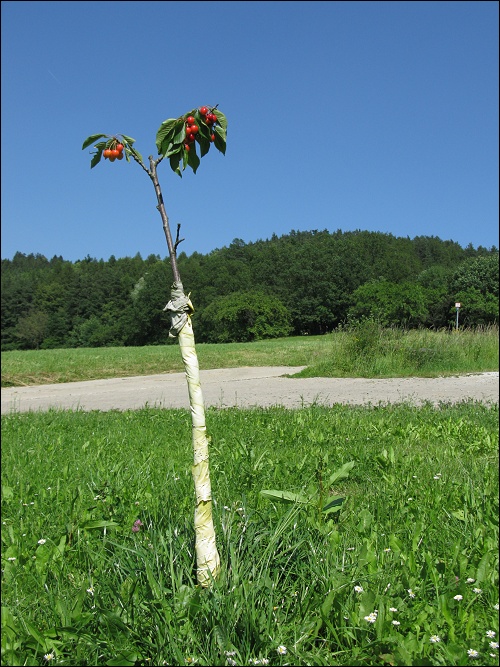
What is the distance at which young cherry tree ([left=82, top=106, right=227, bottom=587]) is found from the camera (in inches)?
61.6

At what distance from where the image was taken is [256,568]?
1.80 metres

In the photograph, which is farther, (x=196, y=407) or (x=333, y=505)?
(x=333, y=505)

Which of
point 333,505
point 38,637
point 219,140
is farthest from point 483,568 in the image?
point 219,140

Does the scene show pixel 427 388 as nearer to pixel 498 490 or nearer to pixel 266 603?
pixel 498 490

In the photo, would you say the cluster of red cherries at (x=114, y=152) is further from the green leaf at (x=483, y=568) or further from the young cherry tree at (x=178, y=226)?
the green leaf at (x=483, y=568)

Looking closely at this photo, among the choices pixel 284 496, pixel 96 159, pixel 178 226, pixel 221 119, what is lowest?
pixel 284 496

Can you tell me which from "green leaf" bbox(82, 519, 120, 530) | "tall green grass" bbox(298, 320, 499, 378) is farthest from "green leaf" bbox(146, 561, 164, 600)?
"tall green grass" bbox(298, 320, 499, 378)

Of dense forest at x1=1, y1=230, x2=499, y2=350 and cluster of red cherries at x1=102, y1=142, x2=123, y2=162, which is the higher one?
dense forest at x1=1, y1=230, x2=499, y2=350

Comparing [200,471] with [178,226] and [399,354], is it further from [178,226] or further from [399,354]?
[399,354]

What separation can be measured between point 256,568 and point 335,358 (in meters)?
10.8

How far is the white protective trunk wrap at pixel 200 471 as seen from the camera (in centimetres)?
162

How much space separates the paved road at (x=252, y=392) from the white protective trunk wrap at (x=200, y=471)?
5385mm

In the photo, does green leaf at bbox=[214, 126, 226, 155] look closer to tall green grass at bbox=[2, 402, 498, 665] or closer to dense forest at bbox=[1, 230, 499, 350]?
tall green grass at bbox=[2, 402, 498, 665]

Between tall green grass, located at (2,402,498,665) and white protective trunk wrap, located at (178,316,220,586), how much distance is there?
0.07 meters
